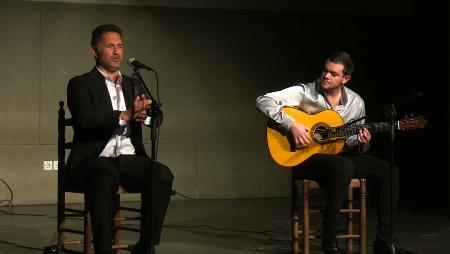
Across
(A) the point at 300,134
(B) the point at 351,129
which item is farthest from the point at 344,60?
(A) the point at 300,134

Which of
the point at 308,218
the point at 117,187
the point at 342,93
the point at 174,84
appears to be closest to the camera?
the point at 117,187

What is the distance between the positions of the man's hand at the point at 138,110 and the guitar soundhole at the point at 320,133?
44.1 inches

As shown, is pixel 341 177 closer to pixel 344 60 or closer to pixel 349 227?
pixel 349 227

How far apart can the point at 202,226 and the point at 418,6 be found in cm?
343

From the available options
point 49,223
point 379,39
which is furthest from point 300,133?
point 379,39

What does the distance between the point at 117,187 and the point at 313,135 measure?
1.24 meters

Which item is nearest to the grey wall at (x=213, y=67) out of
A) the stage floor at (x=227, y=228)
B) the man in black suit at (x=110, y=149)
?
the stage floor at (x=227, y=228)

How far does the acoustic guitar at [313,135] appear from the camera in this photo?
4.55 meters

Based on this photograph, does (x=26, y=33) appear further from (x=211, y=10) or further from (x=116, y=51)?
(x=116, y=51)

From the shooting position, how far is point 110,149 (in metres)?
4.20

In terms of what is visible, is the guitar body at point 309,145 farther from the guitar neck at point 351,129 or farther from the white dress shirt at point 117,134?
the white dress shirt at point 117,134

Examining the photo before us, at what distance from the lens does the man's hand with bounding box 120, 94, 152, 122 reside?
3855mm

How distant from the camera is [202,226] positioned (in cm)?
579

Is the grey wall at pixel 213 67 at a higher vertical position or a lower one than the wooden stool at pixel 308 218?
higher
